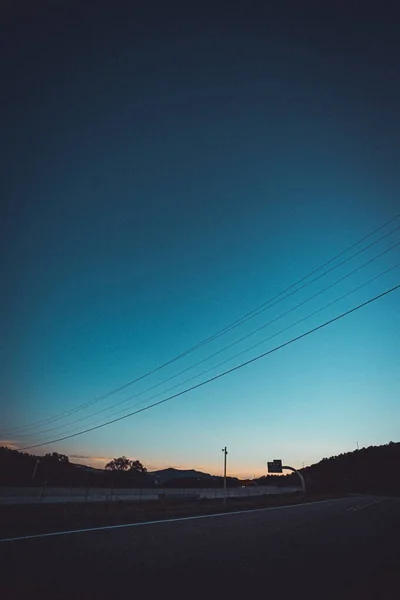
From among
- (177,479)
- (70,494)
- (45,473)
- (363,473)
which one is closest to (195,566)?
(70,494)

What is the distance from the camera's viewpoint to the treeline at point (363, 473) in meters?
95.2

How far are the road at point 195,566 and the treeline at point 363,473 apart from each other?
96115mm

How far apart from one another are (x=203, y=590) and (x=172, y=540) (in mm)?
4199

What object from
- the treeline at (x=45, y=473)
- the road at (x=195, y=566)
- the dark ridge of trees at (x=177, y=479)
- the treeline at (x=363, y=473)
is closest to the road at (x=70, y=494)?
the dark ridge of trees at (x=177, y=479)

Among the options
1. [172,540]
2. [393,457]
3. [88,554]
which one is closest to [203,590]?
[88,554]

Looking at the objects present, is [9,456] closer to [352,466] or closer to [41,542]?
[41,542]

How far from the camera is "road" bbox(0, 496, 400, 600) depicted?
437cm

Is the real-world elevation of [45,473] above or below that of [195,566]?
above

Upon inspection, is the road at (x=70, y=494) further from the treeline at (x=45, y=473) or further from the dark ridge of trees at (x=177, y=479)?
the treeline at (x=45, y=473)

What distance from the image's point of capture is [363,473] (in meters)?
107

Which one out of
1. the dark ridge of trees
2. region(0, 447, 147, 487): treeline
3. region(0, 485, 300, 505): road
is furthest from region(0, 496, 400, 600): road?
region(0, 447, 147, 487): treeline

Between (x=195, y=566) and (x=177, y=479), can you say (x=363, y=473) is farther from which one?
(x=195, y=566)

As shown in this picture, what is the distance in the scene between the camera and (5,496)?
32.5 meters

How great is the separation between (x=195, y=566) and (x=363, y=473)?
413 ft
